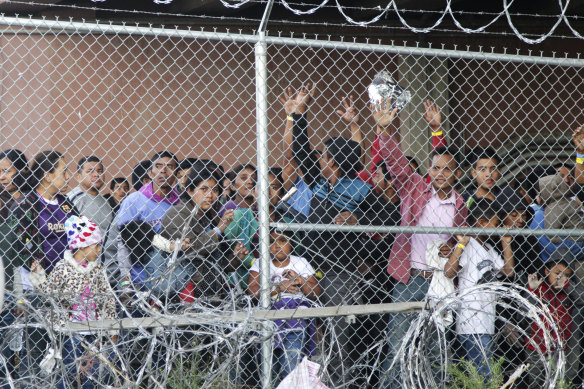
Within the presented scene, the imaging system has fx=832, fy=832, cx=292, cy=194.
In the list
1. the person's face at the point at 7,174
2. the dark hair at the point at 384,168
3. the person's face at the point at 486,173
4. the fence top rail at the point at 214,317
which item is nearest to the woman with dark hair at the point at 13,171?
the person's face at the point at 7,174

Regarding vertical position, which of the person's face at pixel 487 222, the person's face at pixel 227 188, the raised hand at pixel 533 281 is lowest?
the person's face at pixel 227 188

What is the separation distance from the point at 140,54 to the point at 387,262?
11.8ft

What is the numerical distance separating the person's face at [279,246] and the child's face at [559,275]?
178 centimetres

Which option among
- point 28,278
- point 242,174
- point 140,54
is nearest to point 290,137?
point 242,174

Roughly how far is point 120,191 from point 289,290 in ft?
6.91

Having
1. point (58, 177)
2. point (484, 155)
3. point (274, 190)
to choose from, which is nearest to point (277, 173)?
point (274, 190)

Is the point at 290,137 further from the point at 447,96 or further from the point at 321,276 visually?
the point at 447,96

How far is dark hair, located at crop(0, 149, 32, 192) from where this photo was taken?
5230 millimetres

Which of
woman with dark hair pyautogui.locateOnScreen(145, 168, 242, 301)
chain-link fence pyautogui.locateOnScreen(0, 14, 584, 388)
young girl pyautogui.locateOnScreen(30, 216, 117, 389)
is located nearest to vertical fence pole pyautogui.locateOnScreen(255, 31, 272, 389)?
chain-link fence pyautogui.locateOnScreen(0, 14, 584, 388)

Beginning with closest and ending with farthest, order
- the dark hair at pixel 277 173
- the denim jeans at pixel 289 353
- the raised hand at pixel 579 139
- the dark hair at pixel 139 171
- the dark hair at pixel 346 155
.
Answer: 1. the denim jeans at pixel 289 353
2. the dark hair at pixel 346 155
3. the raised hand at pixel 579 139
4. the dark hair at pixel 277 173
5. the dark hair at pixel 139 171

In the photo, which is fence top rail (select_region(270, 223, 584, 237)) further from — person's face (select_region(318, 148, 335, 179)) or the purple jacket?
person's face (select_region(318, 148, 335, 179))

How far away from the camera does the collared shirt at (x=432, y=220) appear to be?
5336 millimetres

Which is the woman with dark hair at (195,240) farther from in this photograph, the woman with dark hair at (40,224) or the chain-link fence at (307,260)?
the woman with dark hair at (40,224)

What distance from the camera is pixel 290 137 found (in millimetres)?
5254
